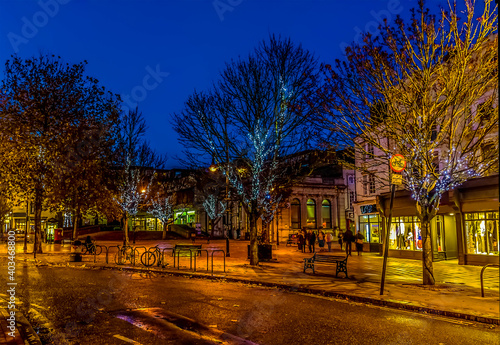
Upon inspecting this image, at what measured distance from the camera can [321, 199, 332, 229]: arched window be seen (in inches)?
2404

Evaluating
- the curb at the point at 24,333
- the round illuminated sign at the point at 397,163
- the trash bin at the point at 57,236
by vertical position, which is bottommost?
the curb at the point at 24,333

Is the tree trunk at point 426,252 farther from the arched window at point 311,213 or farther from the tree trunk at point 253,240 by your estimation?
the arched window at point 311,213

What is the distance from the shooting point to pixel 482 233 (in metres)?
21.1

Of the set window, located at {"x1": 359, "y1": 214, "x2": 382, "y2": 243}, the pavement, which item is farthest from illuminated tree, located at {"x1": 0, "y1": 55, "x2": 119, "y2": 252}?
window, located at {"x1": 359, "y1": 214, "x2": 382, "y2": 243}

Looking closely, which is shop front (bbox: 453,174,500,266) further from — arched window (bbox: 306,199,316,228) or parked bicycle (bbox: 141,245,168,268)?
arched window (bbox: 306,199,316,228)

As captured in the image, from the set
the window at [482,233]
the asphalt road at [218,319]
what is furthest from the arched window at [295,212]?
the asphalt road at [218,319]

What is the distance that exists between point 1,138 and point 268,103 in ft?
53.8

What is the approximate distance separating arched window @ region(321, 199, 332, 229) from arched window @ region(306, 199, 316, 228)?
4.51 feet

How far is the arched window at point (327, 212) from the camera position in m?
61.1

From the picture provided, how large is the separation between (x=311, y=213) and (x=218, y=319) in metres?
52.7

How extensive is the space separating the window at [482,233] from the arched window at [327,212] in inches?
1550

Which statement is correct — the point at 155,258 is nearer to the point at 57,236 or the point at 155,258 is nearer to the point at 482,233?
the point at 482,233

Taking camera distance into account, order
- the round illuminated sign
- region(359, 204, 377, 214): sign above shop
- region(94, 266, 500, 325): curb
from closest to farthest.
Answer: region(94, 266, 500, 325): curb
the round illuminated sign
region(359, 204, 377, 214): sign above shop

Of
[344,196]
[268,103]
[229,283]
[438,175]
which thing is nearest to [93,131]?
[268,103]
